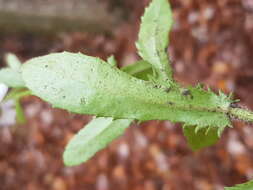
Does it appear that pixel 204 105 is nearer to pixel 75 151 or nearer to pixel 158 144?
pixel 75 151

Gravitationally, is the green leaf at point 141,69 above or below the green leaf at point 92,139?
above

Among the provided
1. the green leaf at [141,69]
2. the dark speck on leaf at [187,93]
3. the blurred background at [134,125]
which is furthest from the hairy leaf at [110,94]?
the blurred background at [134,125]

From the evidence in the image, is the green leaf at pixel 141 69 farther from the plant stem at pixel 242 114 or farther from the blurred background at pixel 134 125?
the blurred background at pixel 134 125

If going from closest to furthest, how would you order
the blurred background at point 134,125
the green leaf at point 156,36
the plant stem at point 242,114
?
1. the plant stem at point 242,114
2. the green leaf at point 156,36
3. the blurred background at point 134,125

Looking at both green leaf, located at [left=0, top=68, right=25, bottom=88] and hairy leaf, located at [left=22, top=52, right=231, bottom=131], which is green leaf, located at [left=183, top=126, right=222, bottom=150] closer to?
hairy leaf, located at [left=22, top=52, right=231, bottom=131]

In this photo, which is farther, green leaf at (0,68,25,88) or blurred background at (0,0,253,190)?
blurred background at (0,0,253,190)

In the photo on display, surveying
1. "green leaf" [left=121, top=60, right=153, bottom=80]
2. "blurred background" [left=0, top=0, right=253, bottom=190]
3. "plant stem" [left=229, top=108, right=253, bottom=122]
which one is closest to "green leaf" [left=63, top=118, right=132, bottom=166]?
"green leaf" [left=121, top=60, right=153, bottom=80]
